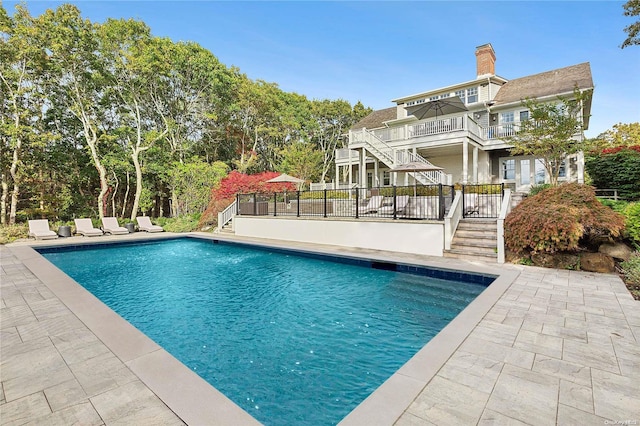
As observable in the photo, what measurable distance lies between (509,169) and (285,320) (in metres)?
18.7

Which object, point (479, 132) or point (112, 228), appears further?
point (479, 132)

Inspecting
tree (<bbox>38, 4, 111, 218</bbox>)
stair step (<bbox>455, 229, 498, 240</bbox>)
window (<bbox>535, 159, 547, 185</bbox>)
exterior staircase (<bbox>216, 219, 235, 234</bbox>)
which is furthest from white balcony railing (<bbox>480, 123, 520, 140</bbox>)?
tree (<bbox>38, 4, 111, 218</bbox>)

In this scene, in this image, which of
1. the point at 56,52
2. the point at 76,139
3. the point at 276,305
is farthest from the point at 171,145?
the point at 276,305

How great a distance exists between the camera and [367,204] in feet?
41.9

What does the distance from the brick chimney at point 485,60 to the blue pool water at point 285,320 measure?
19.2 m

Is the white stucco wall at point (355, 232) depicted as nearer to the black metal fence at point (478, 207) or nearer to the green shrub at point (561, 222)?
the green shrub at point (561, 222)

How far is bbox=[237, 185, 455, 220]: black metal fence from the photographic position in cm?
1037

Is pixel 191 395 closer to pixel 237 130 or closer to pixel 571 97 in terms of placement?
pixel 571 97

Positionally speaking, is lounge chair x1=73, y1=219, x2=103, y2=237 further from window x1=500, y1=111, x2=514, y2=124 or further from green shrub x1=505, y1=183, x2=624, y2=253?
window x1=500, y1=111, x2=514, y2=124

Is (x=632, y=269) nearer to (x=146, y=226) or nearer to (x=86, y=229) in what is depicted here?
(x=146, y=226)

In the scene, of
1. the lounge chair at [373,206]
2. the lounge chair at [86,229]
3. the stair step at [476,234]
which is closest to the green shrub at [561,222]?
the stair step at [476,234]

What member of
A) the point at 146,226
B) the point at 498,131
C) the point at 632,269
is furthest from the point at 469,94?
the point at 146,226

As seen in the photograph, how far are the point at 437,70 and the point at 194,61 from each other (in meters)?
17.4

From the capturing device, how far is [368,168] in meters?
25.5
